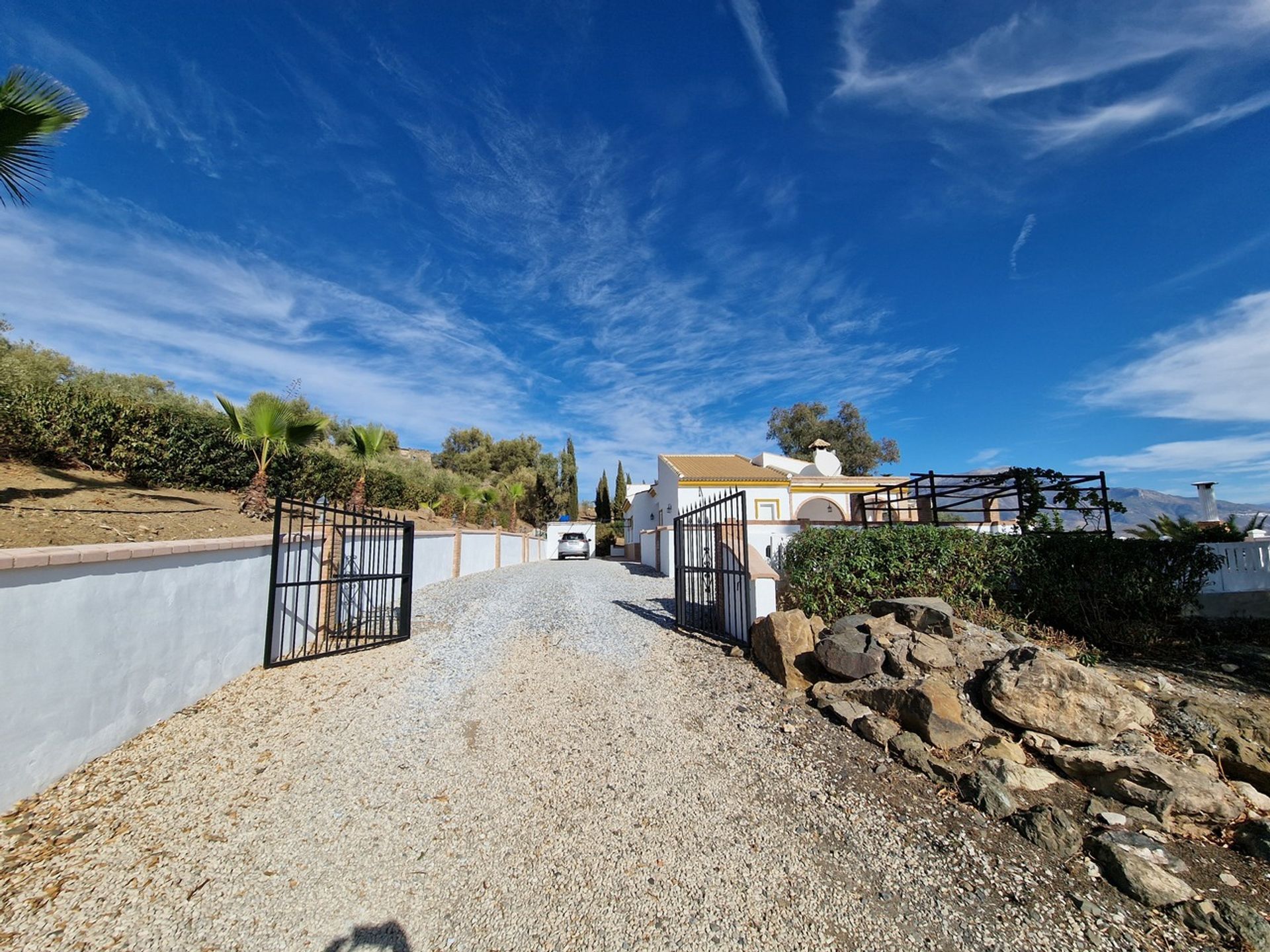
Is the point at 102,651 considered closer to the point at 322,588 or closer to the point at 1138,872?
the point at 322,588

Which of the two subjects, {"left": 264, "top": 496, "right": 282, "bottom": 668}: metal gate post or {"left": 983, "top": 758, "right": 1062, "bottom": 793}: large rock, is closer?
{"left": 983, "top": 758, "right": 1062, "bottom": 793}: large rock

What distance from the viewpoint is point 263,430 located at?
912 cm

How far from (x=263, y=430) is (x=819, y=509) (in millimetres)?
20144

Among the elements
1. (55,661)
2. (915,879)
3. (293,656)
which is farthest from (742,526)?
(55,661)

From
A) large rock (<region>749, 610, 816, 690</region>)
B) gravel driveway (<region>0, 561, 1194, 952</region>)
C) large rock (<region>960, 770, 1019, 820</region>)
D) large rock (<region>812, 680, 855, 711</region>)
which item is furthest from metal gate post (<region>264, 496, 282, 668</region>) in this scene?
large rock (<region>960, 770, 1019, 820</region>)

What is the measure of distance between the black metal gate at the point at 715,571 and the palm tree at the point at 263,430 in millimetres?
7243

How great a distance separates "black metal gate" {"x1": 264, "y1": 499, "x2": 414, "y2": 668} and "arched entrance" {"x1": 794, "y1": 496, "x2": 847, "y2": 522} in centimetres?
1826

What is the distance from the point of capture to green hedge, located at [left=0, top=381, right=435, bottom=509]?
30.9 feet

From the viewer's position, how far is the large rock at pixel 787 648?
5.54m

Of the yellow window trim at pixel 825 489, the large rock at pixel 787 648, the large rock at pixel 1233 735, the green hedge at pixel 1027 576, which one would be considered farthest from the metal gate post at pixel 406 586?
the yellow window trim at pixel 825 489

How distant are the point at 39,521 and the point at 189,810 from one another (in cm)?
578

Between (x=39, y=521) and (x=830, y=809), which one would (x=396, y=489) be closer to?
(x=39, y=521)

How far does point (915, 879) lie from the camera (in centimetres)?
278

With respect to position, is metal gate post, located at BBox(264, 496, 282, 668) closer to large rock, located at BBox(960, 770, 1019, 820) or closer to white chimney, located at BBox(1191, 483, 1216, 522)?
large rock, located at BBox(960, 770, 1019, 820)
